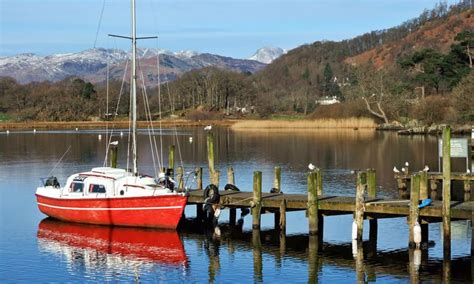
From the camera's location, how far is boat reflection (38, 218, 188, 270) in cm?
3075

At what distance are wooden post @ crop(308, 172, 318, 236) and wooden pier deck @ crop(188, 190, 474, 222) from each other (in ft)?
1.40

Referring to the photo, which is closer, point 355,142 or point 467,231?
point 467,231

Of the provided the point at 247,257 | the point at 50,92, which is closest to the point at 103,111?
the point at 50,92

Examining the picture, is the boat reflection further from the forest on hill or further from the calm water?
the forest on hill

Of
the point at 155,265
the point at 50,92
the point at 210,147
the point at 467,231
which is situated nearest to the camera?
the point at 155,265

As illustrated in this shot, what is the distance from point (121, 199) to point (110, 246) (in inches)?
109

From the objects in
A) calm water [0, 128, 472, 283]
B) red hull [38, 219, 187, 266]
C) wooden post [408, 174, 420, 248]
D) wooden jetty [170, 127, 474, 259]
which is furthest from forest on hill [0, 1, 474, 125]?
wooden post [408, 174, 420, 248]

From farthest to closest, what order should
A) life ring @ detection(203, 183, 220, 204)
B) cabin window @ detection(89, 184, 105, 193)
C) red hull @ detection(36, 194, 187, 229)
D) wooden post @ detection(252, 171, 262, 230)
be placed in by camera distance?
cabin window @ detection(89, 184, 105, 193) < life ring @ detection(203, 183, 220, 204) < red hull @ detection(36, 194, 187, 229) < wooden post @ detection(252, 171, 262, 230)

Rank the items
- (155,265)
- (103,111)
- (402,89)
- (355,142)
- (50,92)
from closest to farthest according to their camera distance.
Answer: (155,265) → (355,142) → (402,89) → (103,111) → (50,92)

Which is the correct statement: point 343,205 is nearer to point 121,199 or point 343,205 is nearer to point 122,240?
point 122,240

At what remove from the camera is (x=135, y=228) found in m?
36.1

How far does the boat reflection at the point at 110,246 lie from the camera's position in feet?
101

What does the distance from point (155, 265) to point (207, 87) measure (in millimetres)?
149918

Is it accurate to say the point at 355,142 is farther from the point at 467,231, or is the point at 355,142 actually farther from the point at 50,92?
the point at 50,92
